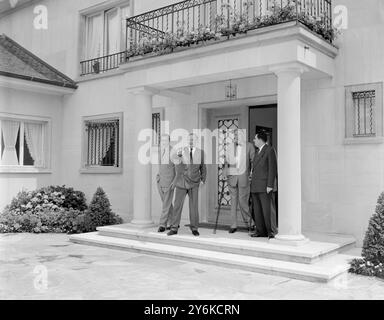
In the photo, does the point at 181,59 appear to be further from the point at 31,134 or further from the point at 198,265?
the point at 31,134

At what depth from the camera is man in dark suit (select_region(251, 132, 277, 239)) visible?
7953mm

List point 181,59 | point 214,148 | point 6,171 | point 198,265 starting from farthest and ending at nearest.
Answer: point 6,171
point 214,148
point 181,59
point 198,265

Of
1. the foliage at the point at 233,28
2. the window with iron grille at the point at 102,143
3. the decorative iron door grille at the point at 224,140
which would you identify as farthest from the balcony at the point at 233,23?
the window with iron grille at the point at 102,143

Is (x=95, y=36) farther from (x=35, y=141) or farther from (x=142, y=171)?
(x=142, y=171)

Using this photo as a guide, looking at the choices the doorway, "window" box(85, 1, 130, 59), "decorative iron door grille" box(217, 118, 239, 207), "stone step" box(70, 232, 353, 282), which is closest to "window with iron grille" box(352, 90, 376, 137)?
the doorway

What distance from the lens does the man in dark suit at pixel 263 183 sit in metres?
7.95

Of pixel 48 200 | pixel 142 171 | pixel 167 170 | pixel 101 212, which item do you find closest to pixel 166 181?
pixel 167 170

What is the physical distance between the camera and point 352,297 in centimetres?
537

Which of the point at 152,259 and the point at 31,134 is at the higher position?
the point at 31,134

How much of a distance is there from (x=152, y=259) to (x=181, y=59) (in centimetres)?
386

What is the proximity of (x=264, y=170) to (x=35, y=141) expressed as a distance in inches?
310

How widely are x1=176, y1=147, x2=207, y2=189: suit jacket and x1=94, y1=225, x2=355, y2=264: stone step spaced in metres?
0.99

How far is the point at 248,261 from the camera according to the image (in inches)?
268
